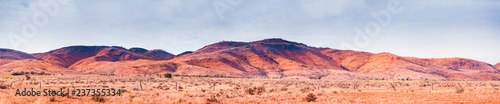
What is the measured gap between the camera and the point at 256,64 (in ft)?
364

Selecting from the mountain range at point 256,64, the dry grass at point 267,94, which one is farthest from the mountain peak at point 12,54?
the dry grass at point 267,94

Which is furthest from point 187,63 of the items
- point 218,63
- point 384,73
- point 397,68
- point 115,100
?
point 115,100

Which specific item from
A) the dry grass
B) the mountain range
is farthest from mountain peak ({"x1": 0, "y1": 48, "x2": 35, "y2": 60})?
the dry grass

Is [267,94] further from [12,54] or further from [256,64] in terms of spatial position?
[12,54]

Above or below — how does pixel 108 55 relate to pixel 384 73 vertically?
above

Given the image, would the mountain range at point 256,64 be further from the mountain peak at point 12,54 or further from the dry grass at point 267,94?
the dry grass at point 267,94

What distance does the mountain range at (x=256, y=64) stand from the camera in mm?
89312

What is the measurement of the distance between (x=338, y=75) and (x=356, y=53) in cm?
5549

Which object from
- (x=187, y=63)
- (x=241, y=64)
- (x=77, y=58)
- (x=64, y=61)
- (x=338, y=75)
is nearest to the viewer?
(x=338, y=75)

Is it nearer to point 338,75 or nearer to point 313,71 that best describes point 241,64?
point 313,71

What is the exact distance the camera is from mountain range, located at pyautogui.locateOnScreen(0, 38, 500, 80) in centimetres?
8931

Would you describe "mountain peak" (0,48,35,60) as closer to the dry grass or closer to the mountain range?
the mountain range

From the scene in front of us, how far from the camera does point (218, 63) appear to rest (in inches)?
3971

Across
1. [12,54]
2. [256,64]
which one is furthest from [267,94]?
[12,54]
